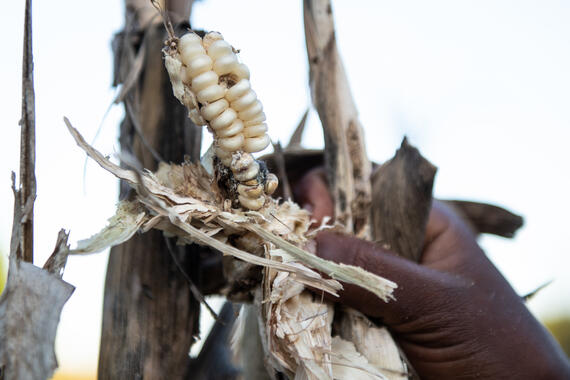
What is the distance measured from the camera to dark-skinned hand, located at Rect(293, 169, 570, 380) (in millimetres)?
695

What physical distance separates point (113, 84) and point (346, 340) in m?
0.65

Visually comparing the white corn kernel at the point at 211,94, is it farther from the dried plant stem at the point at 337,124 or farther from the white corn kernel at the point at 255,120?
the dried plant stem at the point at 337,124

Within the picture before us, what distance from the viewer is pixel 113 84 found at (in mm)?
983

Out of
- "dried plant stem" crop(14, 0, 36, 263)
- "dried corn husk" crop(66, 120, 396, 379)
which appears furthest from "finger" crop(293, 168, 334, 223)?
"dried plant stem" crop(14, 0, 36, 263)

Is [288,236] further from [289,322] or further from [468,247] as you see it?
[468,247]

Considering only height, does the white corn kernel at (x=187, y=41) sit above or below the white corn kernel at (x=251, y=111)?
above

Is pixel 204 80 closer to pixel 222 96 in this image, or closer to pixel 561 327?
pixel 222 96

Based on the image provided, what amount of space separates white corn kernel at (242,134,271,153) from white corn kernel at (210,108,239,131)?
0.11 feet


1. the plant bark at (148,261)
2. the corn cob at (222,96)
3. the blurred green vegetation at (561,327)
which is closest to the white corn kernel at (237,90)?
the corn cob at (222,96)

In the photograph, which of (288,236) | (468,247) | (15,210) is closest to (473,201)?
(468,247)

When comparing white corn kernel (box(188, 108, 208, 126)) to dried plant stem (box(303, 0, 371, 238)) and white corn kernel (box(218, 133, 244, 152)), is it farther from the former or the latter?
dried plant stem (box(303, 0, 371, 238))

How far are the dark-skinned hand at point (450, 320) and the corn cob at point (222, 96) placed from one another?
0.65 ft

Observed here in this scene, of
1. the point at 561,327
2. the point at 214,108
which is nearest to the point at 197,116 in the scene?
the point at 214,108

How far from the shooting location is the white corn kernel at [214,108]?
552 millimetres
